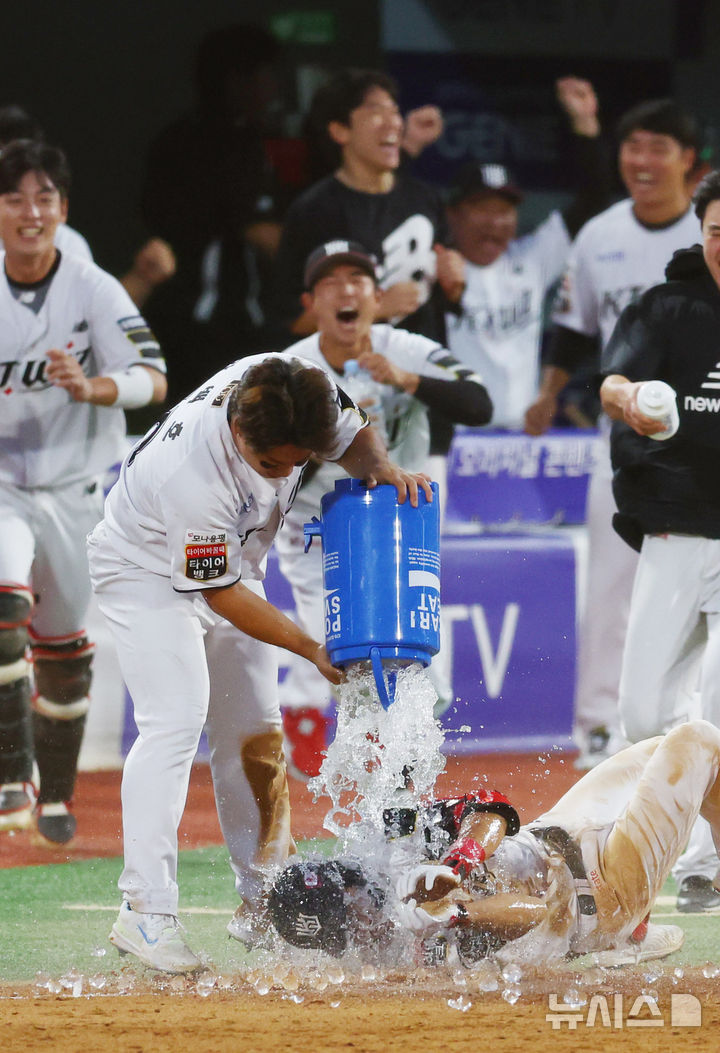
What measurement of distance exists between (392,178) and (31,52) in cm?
311

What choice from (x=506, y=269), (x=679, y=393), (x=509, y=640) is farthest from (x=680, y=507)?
(x=506, y=269)

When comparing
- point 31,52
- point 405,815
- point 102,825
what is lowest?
point 102,825

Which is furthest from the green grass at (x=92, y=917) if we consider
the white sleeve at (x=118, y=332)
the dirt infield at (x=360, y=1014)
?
the white sleeve at (x=118, y=332)

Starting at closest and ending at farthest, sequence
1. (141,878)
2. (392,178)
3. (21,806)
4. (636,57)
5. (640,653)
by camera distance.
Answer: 1. (141,878)
2. (640,653)
3. (21,806)
4. (392,178)
5. (636,57)

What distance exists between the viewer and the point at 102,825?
21.7ft

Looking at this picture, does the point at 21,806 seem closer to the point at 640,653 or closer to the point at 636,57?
the point at 640,653

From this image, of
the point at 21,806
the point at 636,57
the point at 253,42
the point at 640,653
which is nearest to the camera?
the point at 640,653

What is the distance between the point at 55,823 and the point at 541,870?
286cm

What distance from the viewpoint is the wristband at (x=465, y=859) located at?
391 cm

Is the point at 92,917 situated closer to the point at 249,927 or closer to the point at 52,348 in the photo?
the point at 249,927

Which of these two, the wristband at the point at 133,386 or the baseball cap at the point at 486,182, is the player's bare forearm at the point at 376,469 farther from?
the baseball cap at the point at 486,182

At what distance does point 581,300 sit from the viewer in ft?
25.6

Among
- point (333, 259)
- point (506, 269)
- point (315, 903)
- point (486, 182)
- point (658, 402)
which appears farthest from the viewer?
point (506, 269)

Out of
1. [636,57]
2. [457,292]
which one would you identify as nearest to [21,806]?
[457,292]
